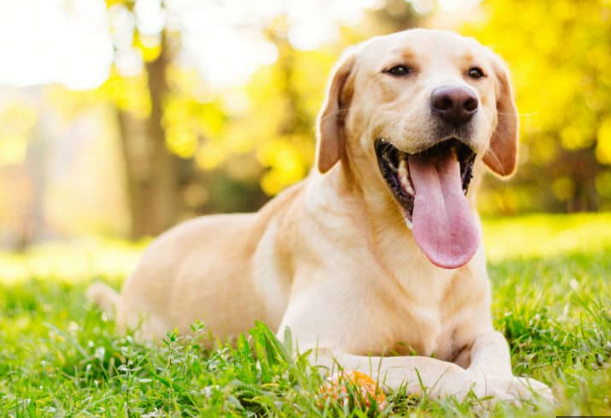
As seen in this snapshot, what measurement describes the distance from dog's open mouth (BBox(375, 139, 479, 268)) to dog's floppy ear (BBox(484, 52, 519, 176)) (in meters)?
0.46

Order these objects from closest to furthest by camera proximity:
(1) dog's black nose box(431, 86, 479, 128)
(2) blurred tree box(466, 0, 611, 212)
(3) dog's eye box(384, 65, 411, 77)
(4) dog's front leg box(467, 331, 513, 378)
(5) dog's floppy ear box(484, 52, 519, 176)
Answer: (4) dog's front leg box(467, 331, 513, 378) < (1) dog's black nose box(431, 86, 479, 128) < (3) dog's eye box(384, 65, 411, 77) < (5) dog's floppy ear box(484, 52, 519, 176) < (2) blurred tree box(466, 0, 611, 212)

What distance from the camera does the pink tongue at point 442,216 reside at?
9.09 feet

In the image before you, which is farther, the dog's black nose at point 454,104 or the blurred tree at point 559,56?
the blurred tree at point 559,56

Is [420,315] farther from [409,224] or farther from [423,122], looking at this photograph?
[423,122]

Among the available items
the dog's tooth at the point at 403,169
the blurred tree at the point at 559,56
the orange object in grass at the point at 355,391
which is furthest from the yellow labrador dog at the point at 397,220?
the blurred tree at the point at 559,56

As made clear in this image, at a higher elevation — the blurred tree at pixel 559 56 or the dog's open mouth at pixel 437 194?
the dog's open mouth at pixel 437 194

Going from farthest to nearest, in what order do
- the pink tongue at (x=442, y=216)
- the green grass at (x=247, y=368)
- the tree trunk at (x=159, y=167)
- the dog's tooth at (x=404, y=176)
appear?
1. the tree trunk at (x=159, y=167)
2. the dog's tooth at (x=404, y=176)
3. the pink tongue at (x=442, y=216)
4. the green grass at (x=247, y=368)

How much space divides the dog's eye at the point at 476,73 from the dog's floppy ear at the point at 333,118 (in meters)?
0.55

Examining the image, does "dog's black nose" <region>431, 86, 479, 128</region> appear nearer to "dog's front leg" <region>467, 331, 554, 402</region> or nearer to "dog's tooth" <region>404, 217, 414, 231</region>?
"dog's tooth" <region>404, 217, 414, 231</region>

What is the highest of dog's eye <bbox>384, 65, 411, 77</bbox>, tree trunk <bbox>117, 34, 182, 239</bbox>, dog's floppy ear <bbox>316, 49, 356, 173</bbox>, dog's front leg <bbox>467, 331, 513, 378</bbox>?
dog's eye <bbox>384, 65, 411, 77</bbox>

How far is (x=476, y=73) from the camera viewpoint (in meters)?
3.05

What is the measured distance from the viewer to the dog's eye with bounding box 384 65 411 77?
2.99 metres

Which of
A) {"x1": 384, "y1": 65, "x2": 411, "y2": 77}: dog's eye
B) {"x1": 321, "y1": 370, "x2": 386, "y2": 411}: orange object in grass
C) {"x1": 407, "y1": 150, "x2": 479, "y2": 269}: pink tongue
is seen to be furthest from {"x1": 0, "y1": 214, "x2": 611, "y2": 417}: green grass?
{"x1": 384, "y1": 65, "x2": 411, "y2": 77}: dog's eye

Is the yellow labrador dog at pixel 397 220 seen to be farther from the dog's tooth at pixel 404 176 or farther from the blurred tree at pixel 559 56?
the blurred tree at pixel 559 56
